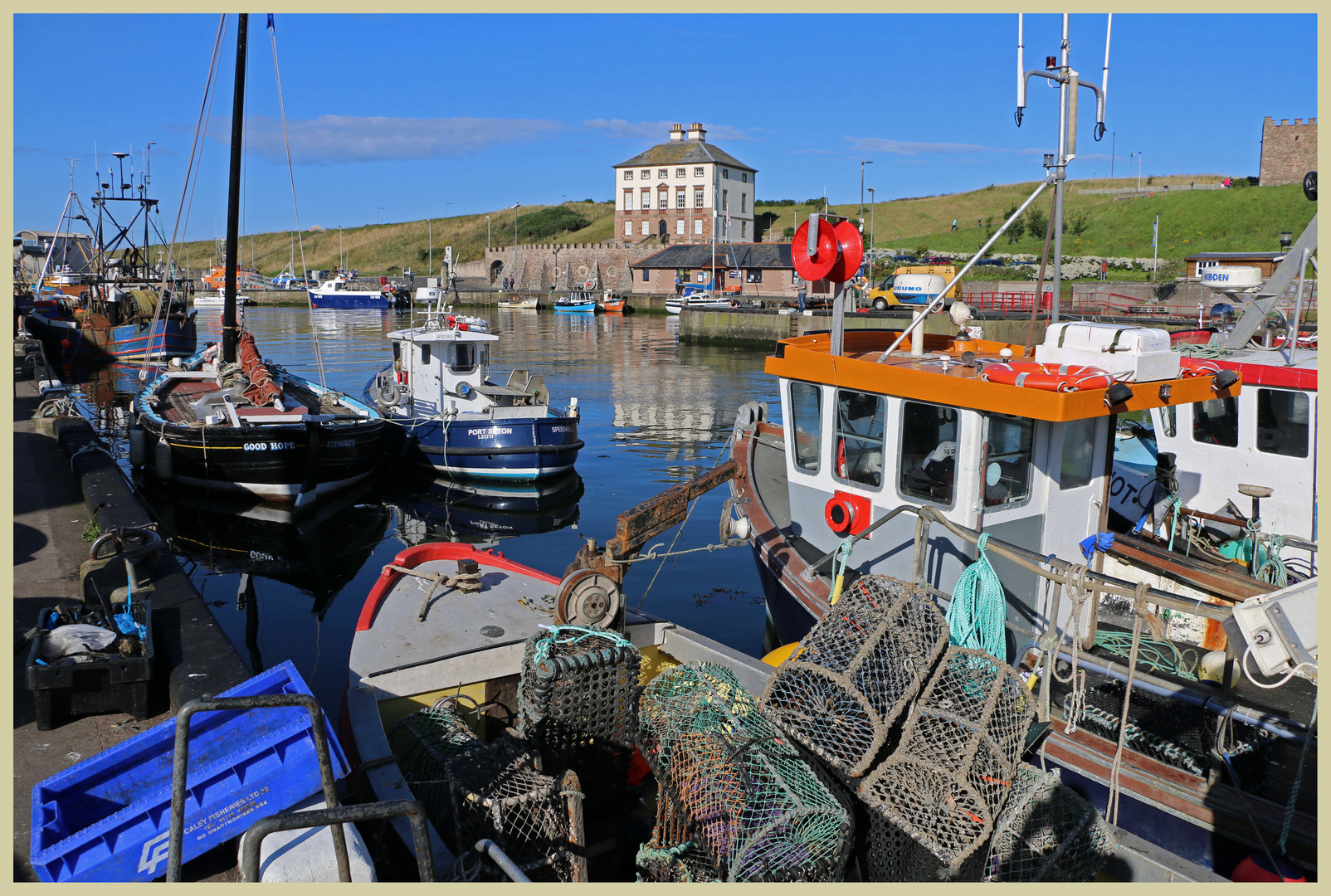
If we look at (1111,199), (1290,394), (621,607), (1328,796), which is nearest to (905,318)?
(1290,394)

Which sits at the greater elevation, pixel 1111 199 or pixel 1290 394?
pixel 1111 199

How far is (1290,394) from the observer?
799 centimetres

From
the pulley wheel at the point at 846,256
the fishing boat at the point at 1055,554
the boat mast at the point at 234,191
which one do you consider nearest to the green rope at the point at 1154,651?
the fishing boat at the point at 1055,554

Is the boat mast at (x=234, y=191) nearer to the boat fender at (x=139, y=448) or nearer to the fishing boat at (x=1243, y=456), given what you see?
the boat fender at (x=139, y=448)

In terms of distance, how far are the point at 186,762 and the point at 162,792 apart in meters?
1.18

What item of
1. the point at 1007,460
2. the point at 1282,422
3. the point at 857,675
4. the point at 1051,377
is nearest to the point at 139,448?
the point at 1007,460

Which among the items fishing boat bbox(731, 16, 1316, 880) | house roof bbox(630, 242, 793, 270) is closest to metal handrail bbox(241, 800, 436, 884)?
fishing boat bbox(731, 16, 1316, 880)

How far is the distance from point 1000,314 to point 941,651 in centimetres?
3836

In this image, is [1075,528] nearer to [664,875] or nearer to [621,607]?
[621,607]

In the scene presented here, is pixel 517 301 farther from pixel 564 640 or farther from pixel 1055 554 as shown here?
pixel 564 640

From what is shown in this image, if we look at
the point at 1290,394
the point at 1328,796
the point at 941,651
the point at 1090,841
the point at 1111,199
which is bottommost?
the point at 1090,841

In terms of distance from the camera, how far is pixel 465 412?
58.3 ft

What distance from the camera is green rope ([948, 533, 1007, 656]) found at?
544 cm

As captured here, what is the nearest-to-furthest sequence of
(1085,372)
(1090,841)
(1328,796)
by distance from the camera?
(1328,796)
(1090,841)
(1085,372)
